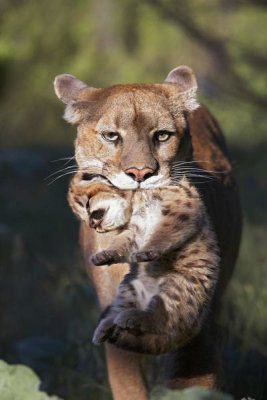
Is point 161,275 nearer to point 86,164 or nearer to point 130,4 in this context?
point 86,164

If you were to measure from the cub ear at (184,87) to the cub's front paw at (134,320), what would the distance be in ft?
3.95

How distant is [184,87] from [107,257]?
1219mm

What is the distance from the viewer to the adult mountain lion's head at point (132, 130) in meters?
4.71

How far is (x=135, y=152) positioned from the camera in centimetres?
473

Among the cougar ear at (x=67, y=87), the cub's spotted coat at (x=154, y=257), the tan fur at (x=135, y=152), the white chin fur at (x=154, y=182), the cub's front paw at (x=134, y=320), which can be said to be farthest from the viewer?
the cougar ear at (x=67, y=87)

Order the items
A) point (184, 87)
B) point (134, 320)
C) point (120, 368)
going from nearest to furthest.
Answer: point (134, 320), point (184, 87), point (120, 368)

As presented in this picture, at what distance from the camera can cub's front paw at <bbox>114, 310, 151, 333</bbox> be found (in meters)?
4.22

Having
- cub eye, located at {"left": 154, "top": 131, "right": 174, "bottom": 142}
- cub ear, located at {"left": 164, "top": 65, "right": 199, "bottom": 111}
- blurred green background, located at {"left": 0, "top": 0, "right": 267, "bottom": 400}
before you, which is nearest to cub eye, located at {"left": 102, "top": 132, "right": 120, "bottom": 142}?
cub eye, located at {"left": 154, "top": 131, "right": 174, "bottom": 142}

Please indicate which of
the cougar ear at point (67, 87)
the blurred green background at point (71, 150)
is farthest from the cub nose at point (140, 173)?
the blurred green background at point (71, 150)

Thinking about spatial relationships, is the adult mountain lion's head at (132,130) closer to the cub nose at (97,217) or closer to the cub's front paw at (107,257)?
the cub nose at (97,217)

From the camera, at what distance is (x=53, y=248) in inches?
420

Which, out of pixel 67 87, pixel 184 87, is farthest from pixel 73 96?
pixel 184 87

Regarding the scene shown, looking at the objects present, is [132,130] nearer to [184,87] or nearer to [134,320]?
[184,87]

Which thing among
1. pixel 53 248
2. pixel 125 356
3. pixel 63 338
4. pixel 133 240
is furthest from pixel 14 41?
pixel 133 240
